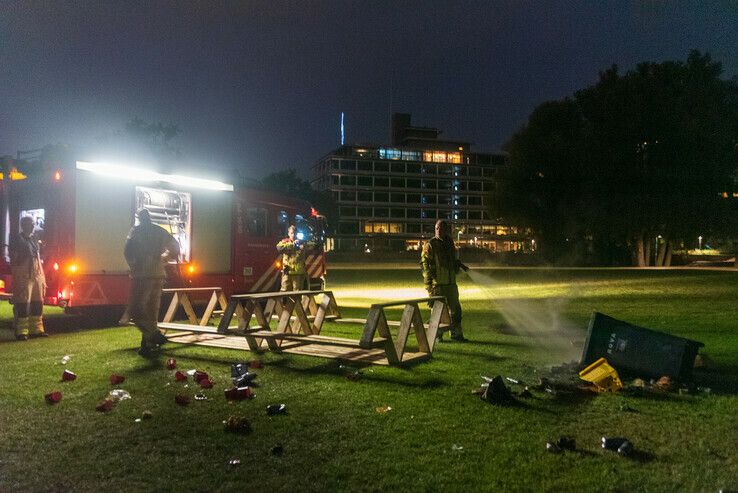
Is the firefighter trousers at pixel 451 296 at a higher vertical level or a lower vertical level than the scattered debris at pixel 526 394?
higher

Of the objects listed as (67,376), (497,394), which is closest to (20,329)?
(67,376)

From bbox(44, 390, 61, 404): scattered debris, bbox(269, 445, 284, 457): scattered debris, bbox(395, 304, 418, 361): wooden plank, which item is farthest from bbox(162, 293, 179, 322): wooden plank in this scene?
bbox(269, 445, 284, 457): scattered debris

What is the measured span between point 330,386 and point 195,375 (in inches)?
61.1

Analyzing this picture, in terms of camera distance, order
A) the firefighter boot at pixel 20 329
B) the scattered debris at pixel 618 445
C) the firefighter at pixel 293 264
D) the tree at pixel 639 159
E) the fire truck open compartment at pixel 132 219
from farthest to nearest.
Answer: the tree at pixel 639 159, the firefighter at pixel 293 264, the fire truck open compartment at pixel 132 219, the firefighter boot at pixel 20 329, the scattered debris at pixel 618 445

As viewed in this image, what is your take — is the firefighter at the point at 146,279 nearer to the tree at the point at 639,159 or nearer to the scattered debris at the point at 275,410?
the scattered debris at the point at 275,410

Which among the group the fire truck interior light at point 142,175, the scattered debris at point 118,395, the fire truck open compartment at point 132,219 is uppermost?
the fire truck interior light at point 142,175

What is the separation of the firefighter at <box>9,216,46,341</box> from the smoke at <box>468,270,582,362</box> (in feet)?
27.6

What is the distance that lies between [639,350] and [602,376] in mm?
674

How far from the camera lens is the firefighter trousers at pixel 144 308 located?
8.80 metres

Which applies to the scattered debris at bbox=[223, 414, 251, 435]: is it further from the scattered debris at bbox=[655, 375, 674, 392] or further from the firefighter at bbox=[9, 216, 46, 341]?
the firefighter at bbox=[9, 216, 46, 341]

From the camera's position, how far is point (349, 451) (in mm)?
4715

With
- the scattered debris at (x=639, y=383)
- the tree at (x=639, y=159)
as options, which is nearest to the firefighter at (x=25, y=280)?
the scattered debris at (x=639, y=383)

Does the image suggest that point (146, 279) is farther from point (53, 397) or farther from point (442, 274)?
point (442, 274)

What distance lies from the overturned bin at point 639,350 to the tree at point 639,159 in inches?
1730
